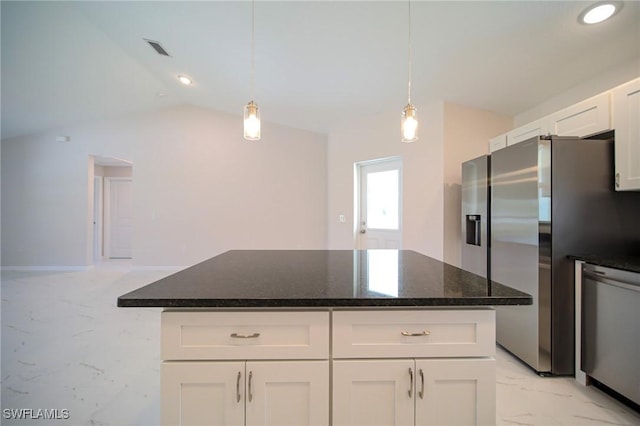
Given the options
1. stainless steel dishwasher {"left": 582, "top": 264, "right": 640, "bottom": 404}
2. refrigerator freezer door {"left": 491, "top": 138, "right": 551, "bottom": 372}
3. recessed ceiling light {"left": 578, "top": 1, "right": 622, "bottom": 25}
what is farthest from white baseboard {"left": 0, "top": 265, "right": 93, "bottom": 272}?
recessed ceiling light {"left": 578, "top": 1, "right": 622, "bottom": 25}

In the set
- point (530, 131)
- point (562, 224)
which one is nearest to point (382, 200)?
point (530, 131)

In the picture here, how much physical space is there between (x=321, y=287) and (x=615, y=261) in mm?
1915

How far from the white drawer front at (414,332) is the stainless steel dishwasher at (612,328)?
4.23 ft

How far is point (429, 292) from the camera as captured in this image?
0.99 meters

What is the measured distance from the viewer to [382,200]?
401 cm

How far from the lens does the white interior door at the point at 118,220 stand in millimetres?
6750

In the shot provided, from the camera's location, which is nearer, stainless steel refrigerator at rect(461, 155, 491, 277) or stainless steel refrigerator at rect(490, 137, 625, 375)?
stainless steel refrigerator at rect(490, 137, 625, 375)

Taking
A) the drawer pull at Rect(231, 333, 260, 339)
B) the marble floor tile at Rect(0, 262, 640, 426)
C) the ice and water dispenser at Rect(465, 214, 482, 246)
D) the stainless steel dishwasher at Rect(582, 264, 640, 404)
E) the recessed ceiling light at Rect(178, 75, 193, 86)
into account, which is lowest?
the marble floor tile at Rect(0, 262, 640, 426)

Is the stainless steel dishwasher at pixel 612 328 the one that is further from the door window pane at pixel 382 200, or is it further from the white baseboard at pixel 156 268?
the white baseboard at pixel 156 268

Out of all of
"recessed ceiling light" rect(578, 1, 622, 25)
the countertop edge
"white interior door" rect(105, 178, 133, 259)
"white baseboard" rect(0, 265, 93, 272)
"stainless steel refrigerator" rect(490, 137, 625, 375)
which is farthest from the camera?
"white interior door" rect(105, 178, 133, 259)

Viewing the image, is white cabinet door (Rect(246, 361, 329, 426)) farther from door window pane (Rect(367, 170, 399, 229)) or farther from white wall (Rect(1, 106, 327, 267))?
white wall (Rect(1, 106, 327, 267))

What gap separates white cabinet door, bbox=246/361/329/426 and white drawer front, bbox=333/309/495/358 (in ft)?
0.38

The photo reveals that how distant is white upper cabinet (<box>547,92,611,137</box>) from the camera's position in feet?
6.08

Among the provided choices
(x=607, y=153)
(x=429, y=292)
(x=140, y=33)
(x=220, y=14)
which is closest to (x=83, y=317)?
(x=140, y=33)
